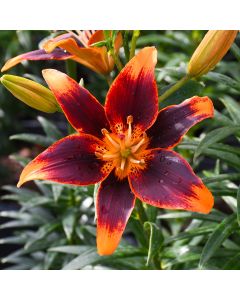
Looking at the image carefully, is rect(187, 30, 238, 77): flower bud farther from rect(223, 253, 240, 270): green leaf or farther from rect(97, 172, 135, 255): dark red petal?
rect(223, 253, 240, 270): green leaf

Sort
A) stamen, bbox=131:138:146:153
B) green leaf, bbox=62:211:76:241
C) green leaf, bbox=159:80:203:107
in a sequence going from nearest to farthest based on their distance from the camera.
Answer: stamen, bbox=131:138:146:153, green leaf, bbox=159:80:203:107, green leaf, bbox=62:211:76:241

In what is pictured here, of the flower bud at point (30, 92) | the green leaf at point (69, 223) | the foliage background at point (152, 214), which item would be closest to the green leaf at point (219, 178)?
Answer: the foliage background at point (152, 214)

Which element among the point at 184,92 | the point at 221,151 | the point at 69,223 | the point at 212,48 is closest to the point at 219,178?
the point at 221,151

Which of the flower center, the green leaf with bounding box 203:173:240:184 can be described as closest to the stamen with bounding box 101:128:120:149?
the flower center

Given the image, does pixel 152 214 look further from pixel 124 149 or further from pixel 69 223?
pixel 69 223

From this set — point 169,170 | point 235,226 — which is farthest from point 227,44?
point 235,226

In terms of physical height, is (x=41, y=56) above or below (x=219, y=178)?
above

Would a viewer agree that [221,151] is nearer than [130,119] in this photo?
No
